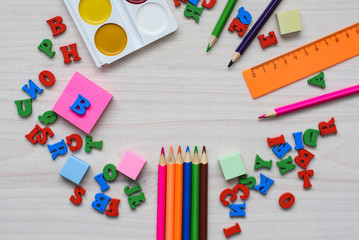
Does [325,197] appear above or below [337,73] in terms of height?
below

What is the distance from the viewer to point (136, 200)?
91 cm

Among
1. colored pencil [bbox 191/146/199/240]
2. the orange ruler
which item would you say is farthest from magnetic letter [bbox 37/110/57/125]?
the orange ruler

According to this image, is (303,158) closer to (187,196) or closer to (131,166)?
(187,196)

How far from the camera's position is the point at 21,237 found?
91cm

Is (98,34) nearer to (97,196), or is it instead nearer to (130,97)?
(130,97)

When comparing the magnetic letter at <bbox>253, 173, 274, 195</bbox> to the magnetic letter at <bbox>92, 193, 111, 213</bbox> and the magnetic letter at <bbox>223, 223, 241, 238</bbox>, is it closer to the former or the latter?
the magnetic letter at <bbox>223, 223, 241, 238</bbox>

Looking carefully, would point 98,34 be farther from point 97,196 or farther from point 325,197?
point 325,197

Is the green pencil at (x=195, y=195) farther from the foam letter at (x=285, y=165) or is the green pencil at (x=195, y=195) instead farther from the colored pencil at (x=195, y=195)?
the foam letter at (x=285, y=165)

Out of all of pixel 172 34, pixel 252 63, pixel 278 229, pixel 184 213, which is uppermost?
pixel 172 34

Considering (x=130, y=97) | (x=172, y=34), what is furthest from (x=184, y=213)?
(x=172, y=34)

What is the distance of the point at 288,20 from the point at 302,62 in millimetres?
96

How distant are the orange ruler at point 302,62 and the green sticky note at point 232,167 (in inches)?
5.7

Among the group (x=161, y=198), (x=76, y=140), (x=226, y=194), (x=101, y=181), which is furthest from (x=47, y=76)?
(x=226, y=194)

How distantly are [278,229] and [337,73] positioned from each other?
0.37 meters
